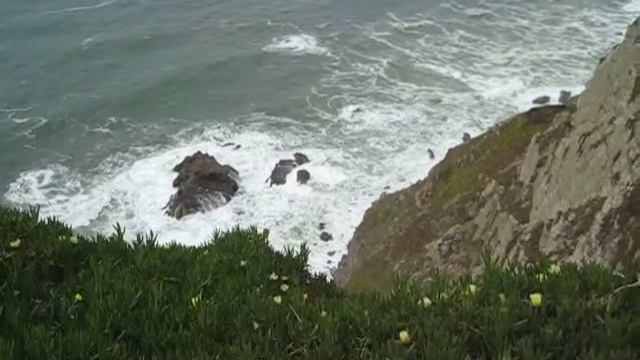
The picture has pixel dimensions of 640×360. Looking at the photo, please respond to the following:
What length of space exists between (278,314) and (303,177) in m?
38.1

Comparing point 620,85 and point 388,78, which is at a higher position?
point 620,85

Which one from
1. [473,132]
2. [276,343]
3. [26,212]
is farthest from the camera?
[473,132]

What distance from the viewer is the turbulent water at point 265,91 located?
44812 millimetres

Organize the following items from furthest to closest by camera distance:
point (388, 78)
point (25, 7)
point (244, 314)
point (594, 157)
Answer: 1. point (25, 7)
2. point (388, 78)
3. point (594, 157)
4. point (244, 314)

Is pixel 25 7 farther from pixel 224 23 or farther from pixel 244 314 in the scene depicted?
pixel 244 314

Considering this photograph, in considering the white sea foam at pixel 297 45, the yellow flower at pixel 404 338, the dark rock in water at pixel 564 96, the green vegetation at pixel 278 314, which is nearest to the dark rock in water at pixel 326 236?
the dark rock in water at pixel 564 96

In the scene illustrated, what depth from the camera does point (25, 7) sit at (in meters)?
65.6

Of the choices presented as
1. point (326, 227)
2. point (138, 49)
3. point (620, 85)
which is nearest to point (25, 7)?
point (138, 49)

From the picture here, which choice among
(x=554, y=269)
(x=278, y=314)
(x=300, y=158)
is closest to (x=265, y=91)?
(x=300, y=158)

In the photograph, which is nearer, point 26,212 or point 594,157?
point 26,212

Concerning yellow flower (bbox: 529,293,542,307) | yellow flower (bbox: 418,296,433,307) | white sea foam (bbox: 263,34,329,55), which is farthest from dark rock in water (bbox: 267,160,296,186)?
yellow flower (bbox: 529,293,542,307)

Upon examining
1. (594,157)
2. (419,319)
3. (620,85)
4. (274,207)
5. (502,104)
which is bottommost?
(274,207)

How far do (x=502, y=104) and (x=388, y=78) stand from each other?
27.2 ft

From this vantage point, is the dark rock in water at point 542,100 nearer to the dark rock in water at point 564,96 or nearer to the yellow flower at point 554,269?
the dark rock in water at point 564,96
